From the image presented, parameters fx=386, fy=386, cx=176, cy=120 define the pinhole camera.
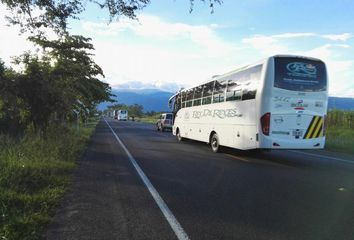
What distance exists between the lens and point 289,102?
1260 centimetres

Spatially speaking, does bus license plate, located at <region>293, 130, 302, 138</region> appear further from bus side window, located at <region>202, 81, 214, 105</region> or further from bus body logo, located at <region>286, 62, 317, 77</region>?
bus side window, located at <region>202, 81, 214, 105</region>

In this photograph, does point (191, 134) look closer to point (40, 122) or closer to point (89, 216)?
point (40, 122)

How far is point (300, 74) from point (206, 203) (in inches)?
290

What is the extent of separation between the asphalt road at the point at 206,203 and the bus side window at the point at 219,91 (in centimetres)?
459

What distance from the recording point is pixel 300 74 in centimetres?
1270

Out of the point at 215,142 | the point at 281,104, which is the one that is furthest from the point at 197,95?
the point at 281,104

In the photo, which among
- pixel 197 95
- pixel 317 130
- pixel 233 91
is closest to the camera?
pixel 317 130

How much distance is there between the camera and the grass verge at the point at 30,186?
5.40 m

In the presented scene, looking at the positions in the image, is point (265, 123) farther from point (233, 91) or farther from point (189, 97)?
point (189, 97)

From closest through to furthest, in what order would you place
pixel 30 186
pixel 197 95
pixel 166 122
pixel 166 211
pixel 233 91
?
pixel 166 211, pixel 30 186, pixel 233 91, pixel 197 95, pixel 166 122

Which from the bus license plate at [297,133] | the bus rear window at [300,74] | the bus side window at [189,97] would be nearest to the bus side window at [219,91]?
the bus rear window at [300,74]

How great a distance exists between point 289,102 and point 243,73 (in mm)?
2217

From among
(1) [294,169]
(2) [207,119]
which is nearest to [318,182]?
(1) [294,169]

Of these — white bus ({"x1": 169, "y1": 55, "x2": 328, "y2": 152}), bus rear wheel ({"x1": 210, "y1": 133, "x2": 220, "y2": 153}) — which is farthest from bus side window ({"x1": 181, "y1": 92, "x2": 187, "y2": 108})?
white bus ({"x1": 169, "y1": 55, "x2": 328, "y2": 152})
